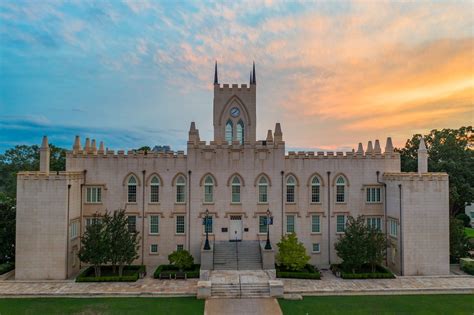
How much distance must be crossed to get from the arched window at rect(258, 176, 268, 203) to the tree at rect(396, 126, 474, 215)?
20.1m

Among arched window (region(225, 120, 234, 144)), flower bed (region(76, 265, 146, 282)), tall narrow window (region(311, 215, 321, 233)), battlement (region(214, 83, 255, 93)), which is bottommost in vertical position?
flower bed (region(76, 265, 146, 282))

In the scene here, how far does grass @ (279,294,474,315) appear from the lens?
19.7m

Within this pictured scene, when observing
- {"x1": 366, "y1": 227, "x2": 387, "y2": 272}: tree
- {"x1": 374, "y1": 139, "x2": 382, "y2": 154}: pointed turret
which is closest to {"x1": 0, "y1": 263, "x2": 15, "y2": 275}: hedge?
{"x1": 366, "y1": 227, "x2": 387, "y2": 272}: tree

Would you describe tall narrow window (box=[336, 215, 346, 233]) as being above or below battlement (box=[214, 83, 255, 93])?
below

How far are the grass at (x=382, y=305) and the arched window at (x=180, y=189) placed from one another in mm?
12270

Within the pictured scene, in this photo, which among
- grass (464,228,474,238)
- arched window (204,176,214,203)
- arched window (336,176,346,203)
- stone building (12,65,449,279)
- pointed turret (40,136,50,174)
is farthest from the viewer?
grass (464,228,474,238)

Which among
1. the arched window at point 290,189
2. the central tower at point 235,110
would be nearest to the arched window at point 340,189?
the arched window at point 290,189

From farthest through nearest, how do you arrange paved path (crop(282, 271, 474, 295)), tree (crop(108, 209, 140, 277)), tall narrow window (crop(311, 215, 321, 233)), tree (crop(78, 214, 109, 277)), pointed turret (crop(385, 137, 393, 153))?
pointed turret (crop(385, 137, 393, 153)), tall narrow window (crop(311, 215, 321, 233)), tree (crop(108, 209, 140, 277)), tree (crop(78, 214, 109, 277)), paved path (crop(282, 271, 474, 295))

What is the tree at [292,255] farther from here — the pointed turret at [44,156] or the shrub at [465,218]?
the shrub at [465,218]

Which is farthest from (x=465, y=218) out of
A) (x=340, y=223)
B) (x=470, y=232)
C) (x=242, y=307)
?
(x=242, y=307)

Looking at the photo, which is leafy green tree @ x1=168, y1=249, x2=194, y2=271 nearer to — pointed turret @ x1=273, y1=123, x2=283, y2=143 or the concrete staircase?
the concrete staircase

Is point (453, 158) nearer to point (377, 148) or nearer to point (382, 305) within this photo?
point (377, 148)

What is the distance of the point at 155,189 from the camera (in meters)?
29.6

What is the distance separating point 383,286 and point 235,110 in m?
22.6
